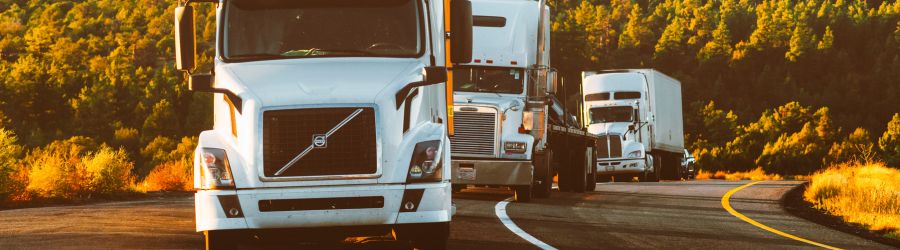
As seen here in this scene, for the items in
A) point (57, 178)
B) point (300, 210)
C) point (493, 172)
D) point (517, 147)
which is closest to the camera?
point (300, 210)

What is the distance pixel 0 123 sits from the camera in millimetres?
121312

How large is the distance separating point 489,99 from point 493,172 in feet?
4.33

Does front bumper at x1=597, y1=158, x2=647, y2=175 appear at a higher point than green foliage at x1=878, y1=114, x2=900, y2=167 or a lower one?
lower

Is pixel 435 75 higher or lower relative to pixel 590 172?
higher

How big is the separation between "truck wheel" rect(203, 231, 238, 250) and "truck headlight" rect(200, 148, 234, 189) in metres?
0.38

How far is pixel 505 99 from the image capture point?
21.7 m

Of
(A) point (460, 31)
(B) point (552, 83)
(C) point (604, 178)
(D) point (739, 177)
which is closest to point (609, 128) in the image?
(C) point (604, 178)

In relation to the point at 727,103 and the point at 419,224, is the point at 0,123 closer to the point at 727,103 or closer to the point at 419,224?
the point at 727,103

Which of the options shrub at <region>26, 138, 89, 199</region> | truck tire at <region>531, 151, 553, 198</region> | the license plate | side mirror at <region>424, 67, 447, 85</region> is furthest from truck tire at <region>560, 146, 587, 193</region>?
side mirror at <region>424, 67, 447, 85</region>

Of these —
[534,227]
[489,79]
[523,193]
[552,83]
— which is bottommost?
[534,227]

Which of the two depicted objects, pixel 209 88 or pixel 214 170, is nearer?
pixel 214 170

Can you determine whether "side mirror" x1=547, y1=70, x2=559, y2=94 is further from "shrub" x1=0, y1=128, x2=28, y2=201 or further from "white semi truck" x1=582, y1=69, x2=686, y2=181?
"white semi truck" x1=582, y1=69, x2=686, y2=181

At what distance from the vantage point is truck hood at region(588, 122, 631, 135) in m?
38.2

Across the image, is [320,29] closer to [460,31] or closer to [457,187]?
[460,31]
